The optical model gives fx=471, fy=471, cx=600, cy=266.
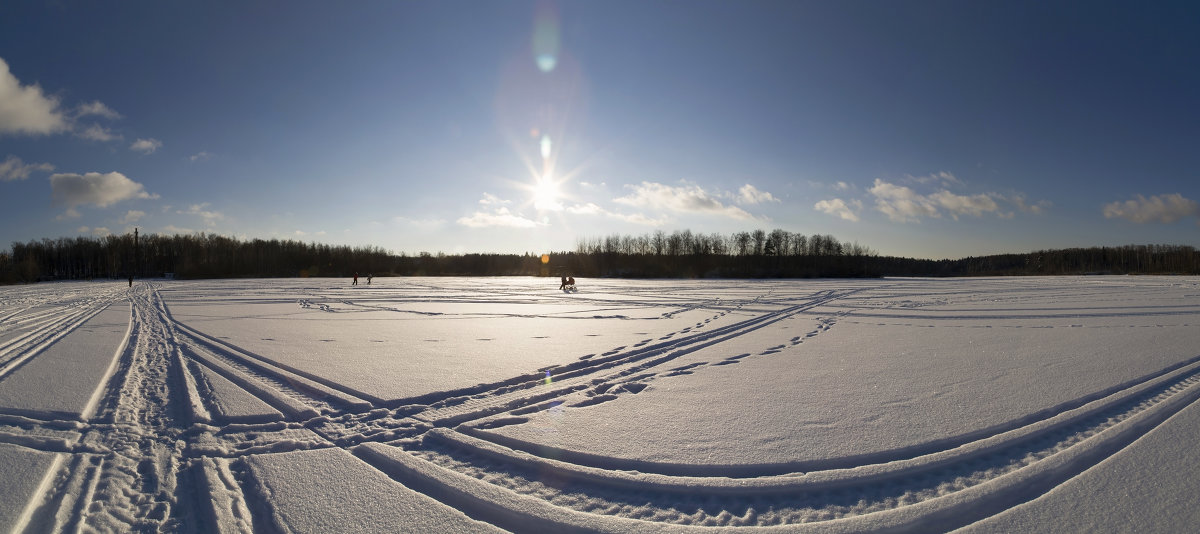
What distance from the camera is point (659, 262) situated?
80.4m

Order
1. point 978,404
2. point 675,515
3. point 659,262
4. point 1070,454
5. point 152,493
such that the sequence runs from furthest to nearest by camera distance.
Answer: point 659,262
point 978,404
point 1070,454
point 152,493
point 675,515

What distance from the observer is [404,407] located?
503 cm

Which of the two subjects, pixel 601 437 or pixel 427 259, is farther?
pixel 427 259

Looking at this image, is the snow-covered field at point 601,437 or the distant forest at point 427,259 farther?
the distant forest at point 427,259

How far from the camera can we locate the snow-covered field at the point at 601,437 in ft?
9.73

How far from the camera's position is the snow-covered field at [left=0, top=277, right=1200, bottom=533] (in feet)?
9.73

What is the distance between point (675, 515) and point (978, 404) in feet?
13.3

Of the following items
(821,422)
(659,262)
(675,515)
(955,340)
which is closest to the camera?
(675,515)

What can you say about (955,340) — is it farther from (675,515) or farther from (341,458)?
(341,458)

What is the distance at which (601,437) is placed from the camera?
4.18 meters

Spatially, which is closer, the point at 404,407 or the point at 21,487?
the point at 21,487

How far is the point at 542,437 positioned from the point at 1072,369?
24.1 feet

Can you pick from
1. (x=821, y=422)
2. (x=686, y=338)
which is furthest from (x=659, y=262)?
(x=821, y=422)

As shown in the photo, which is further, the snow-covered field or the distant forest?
the distant forest
